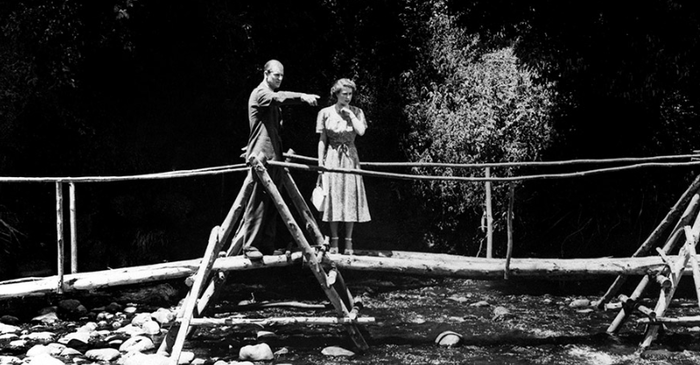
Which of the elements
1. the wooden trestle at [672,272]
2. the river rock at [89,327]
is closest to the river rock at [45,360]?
the river rock at [89,327]

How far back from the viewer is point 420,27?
12281 mm

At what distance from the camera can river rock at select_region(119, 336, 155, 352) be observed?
753 cm

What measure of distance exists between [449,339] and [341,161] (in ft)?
6.90

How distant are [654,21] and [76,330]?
7.86 metres

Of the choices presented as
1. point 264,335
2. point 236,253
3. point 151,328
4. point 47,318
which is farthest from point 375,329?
point 47,318

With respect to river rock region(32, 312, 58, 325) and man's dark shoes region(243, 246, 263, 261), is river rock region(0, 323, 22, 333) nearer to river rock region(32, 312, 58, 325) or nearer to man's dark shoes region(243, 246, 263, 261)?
river rock region(32, 312, 58, 325)

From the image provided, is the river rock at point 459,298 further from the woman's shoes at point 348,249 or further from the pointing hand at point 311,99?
the pointing hand at point 311,99

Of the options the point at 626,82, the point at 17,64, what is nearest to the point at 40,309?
the point at 17,64

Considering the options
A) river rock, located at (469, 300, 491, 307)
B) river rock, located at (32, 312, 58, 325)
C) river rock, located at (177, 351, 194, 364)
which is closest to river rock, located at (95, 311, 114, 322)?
river rock, located at (32, 312, 58, 325)

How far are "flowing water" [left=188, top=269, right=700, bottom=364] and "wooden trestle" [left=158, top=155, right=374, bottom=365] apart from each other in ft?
1.46

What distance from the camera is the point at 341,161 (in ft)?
26.1

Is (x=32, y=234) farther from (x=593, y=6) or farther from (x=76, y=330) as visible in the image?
(x=593, y=6)

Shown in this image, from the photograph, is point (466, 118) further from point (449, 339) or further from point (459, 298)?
point (449, 339)

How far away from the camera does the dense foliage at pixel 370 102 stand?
9.98 meters
